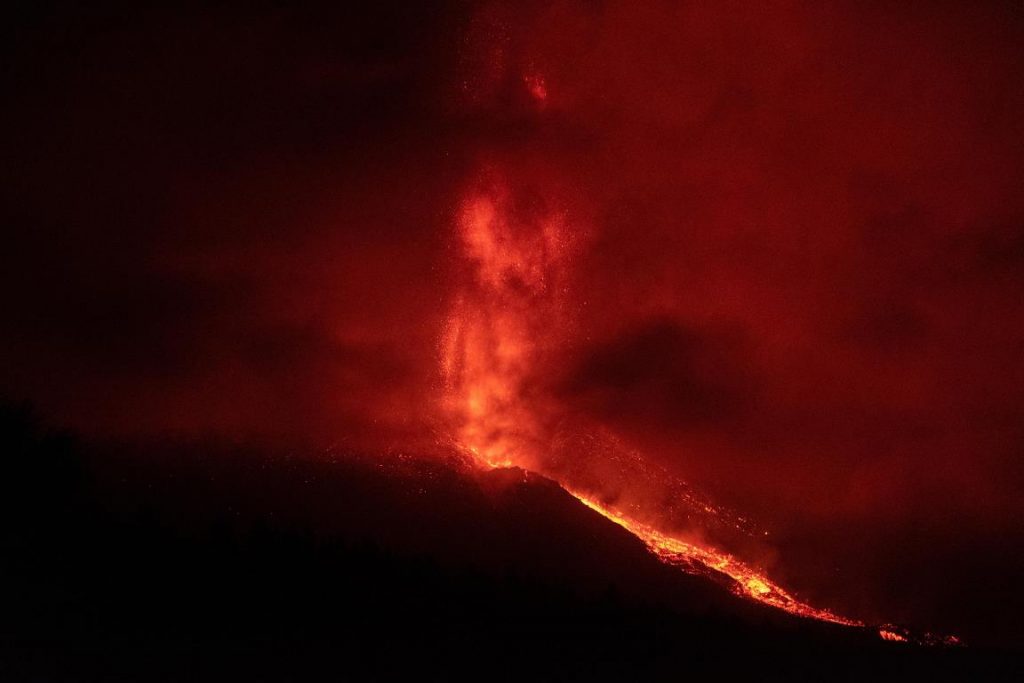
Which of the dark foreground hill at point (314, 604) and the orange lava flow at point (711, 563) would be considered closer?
the dark foreground hill at point (314, 604)

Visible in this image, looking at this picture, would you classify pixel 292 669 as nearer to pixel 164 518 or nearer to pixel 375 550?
pixel 375 550

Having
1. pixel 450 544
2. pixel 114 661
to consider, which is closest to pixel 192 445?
pixel 450 544

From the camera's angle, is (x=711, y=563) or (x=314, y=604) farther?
(x=711, y=563)

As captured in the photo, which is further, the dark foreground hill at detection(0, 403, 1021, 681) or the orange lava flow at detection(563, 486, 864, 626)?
the orange lava flow at detection(563, 486, 864, 626)

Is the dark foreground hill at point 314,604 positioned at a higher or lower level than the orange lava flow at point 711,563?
lower

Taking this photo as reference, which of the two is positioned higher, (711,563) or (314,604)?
(711,563)

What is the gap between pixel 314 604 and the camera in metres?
23.8

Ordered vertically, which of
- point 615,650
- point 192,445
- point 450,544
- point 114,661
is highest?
point 192,445

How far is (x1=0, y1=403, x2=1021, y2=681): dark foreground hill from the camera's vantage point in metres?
19.3

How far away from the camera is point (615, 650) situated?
2503 centimetres

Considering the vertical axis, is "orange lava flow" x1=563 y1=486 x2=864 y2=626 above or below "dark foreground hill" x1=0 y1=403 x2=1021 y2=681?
above

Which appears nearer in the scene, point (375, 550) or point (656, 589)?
point (375, 550)

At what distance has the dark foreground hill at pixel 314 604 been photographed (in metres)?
19.3

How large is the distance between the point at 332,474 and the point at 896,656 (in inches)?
1173
